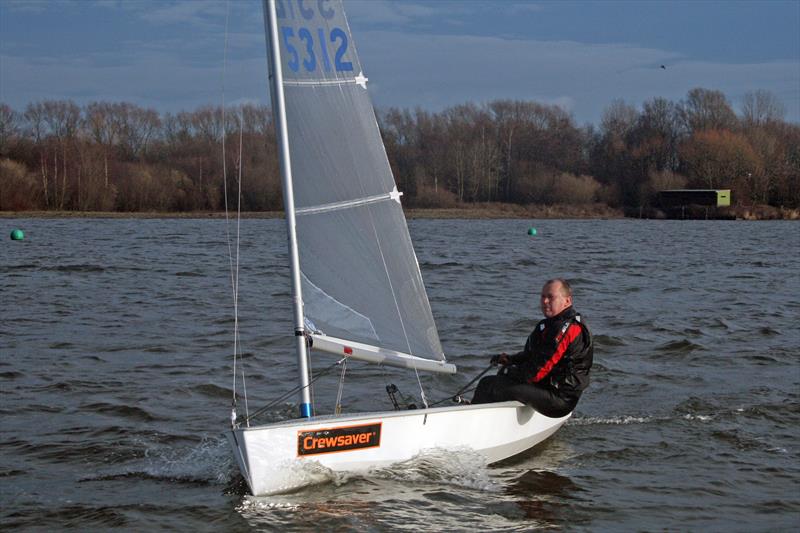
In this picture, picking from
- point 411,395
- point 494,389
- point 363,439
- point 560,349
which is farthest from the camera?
point 411,395

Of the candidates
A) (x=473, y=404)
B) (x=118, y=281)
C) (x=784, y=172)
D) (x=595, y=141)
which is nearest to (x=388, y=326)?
(x=473, y=404)

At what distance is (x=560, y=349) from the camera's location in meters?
7.00

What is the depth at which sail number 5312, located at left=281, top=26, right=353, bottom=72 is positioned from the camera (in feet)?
20.4

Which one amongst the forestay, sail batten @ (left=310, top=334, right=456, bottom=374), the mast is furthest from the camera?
sail batten @ (left=310, top=334, right=456, bottom=374)

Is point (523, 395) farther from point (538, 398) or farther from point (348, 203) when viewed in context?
point (348, 203)

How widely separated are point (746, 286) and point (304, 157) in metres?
16.5

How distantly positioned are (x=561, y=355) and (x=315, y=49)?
108 inches

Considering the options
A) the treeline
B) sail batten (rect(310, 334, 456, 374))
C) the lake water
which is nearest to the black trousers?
sail batten (rect(310, 334, 456, 374))

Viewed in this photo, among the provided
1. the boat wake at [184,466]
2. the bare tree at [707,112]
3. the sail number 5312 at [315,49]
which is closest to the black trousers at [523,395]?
the boat wake at [184,466]

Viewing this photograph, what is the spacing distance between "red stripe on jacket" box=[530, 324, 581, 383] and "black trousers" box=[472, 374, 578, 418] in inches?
4.7

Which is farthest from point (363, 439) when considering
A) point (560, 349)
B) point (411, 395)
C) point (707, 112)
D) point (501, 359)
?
point (707, 112)

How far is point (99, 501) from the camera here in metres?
6.48

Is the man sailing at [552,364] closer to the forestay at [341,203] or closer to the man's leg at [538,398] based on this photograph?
the man's leg at [538,398]

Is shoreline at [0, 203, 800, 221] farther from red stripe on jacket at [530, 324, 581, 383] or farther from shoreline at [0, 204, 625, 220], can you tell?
red stripe on jacket at [530, 324, 581, 383]
